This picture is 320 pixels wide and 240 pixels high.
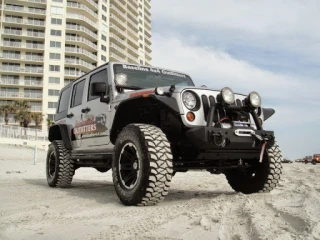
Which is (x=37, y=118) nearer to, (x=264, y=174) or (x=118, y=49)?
(x=118, y=49)

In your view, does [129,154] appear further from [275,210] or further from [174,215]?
[275,210]

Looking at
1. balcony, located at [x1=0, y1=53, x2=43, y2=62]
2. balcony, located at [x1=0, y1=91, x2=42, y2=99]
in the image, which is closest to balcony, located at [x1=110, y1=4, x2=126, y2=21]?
balcony, located at [x1=0, y1=53, x2=43, y2=62]

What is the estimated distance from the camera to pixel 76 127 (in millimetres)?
6648

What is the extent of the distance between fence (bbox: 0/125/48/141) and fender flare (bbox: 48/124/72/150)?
30769mm

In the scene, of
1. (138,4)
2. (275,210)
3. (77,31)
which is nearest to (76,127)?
(275,210)

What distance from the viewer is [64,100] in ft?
25.9

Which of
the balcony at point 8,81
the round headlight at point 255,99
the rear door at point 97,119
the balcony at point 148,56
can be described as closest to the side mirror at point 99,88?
the rear door at point 97,119

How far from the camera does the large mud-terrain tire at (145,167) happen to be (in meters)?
3.84

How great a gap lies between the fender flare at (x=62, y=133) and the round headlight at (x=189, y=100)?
3.39 m

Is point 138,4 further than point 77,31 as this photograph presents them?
Yes

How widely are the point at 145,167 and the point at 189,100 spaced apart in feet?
3.32

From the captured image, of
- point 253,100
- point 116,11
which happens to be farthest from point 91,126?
point 116,11

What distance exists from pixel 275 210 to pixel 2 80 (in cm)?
6880

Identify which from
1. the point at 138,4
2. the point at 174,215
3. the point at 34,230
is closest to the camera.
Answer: the point at 34,230
